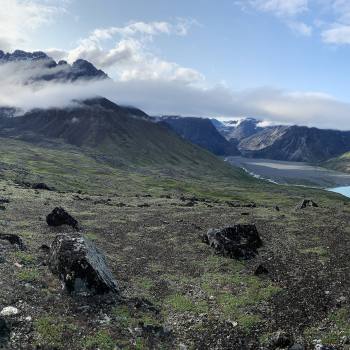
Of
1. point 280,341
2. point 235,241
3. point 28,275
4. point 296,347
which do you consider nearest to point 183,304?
point 280,341

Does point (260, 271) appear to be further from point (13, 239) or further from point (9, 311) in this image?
point (13, 239)

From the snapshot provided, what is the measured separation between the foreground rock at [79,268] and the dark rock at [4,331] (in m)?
6.51

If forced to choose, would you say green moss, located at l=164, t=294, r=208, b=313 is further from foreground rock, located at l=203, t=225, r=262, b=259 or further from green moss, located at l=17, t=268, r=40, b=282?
foreground rock, located at l=203, t=225, r=262, b=259

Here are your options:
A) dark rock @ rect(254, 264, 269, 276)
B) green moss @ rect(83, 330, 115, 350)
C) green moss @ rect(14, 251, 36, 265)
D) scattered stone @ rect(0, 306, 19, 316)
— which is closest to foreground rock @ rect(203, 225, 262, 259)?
dark rock @ rect(254, 264, 269, 276)

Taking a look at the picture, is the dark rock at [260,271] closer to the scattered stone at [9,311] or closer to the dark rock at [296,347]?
the dark rock at [296,347]

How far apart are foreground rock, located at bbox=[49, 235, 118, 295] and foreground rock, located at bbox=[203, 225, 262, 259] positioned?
15.3 m

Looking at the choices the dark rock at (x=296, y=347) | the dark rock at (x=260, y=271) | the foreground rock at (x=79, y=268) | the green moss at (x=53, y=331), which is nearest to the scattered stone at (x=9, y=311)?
the green moss at (x=53, y=331)

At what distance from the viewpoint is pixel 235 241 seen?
157ft

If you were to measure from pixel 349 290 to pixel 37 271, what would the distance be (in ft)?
80.9

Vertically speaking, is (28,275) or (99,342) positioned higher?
(28,275)

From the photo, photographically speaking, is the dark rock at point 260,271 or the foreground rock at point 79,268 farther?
the dark rock at point 260,271

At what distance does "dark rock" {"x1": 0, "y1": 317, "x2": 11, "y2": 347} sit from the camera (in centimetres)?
2542

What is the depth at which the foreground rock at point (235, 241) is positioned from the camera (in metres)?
46.1

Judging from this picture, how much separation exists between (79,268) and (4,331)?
819 cm
